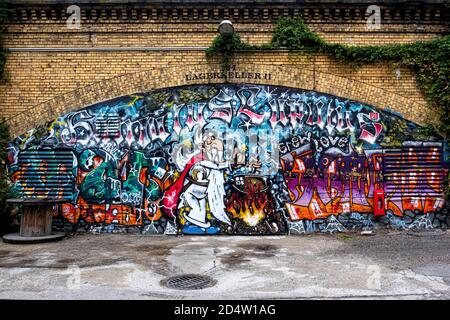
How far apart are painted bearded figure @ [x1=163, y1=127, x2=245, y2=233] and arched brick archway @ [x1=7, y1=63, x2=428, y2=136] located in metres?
1.77

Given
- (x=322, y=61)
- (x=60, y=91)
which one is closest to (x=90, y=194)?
(x=60, y=91)

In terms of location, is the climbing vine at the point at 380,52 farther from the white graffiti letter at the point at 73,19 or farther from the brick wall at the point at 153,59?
the white graffiti letter at the point at 73,19

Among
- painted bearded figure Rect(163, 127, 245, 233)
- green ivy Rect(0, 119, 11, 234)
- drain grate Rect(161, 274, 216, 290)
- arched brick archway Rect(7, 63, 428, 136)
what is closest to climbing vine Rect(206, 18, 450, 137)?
arched brick archway Rect(7, 63, 428, 136)

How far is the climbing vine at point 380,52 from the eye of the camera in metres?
10.4

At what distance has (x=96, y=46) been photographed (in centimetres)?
1064

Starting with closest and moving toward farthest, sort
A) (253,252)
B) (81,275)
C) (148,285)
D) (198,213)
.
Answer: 1. (148,285)
2. (81,275)
3. (253,252)
4. (198,213)

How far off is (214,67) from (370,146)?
15.4 feet

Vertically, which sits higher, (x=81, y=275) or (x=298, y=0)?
(x=298, y=0)

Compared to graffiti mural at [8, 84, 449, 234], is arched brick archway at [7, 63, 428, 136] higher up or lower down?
higher up

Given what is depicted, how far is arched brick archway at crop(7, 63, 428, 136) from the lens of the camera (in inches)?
414

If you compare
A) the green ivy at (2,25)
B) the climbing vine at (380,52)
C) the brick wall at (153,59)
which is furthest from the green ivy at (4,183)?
the climbing vine at (380,52)

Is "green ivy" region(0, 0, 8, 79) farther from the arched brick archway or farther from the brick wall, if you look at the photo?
the arched brick archway

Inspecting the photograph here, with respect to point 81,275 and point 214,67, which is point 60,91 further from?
point 81,275

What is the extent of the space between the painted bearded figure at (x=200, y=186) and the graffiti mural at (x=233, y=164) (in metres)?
0.03
